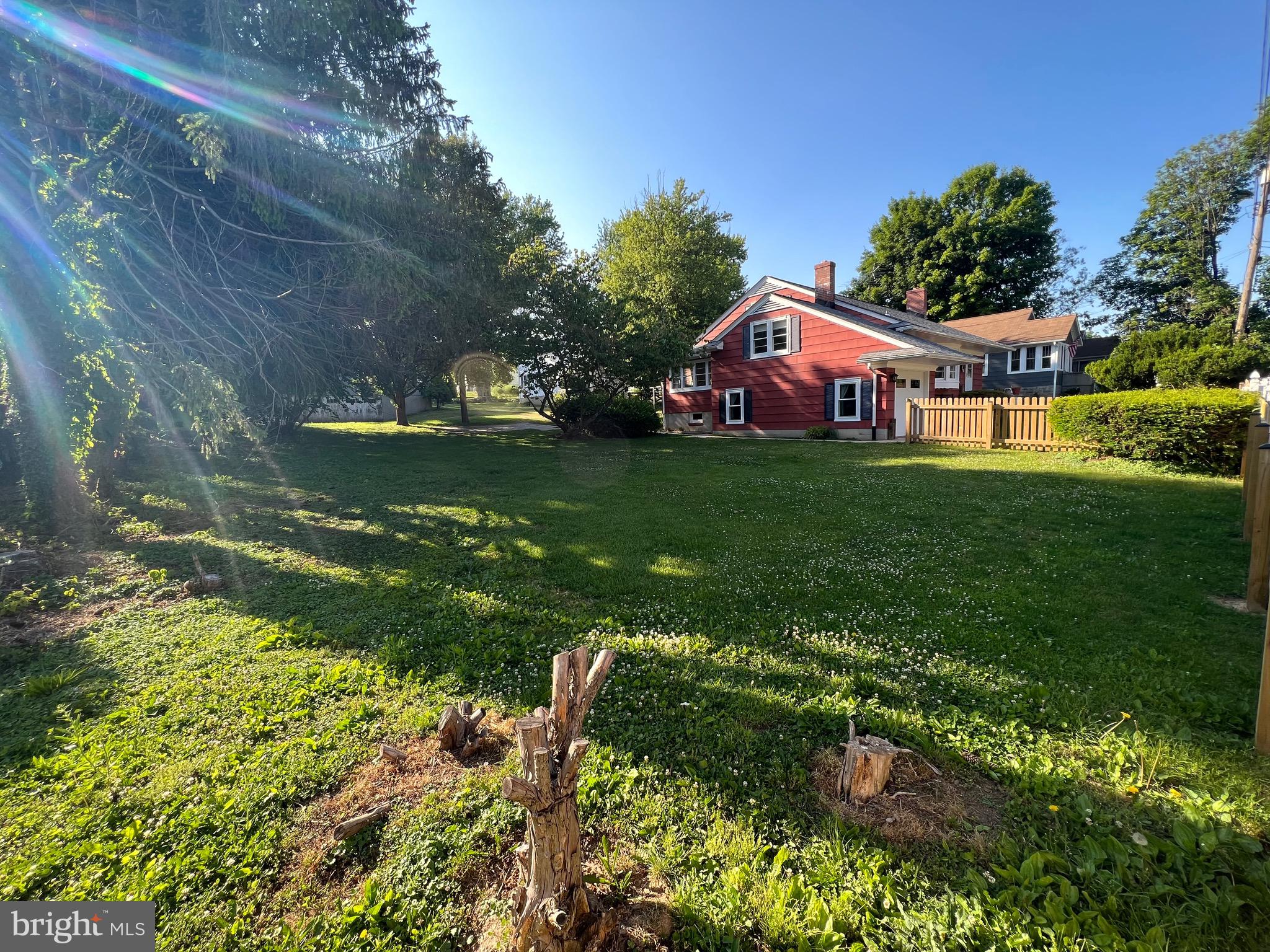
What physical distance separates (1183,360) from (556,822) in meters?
27.4

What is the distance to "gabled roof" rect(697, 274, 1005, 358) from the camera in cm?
1716

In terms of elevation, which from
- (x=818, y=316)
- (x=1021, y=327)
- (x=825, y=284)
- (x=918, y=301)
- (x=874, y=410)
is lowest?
(x=874, y=410)

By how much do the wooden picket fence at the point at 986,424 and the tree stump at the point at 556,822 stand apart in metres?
14.0

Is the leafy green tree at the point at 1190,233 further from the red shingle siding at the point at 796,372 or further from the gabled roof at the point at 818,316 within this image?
the red shingle siding at the point at 796,372

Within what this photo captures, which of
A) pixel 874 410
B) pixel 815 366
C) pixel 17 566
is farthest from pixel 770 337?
pixel 17 566

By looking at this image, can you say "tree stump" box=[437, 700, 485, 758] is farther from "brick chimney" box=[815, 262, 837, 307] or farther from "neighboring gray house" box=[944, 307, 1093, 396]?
"neighboring gray house" box=[944, 307, 1093, 396]

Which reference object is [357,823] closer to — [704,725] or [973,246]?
[704,725]

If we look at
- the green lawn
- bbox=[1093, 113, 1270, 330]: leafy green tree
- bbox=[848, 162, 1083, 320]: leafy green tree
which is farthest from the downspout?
bbox=[1093, 113, 1270, 330]: leafy green tree

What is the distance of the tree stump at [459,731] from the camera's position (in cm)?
255

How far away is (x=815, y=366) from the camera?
18.1 meters

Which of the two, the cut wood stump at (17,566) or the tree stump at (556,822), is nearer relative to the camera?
the tree stump at (556,822)

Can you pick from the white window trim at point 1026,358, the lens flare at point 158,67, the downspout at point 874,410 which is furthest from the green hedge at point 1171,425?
the white window trim at point 1026,358

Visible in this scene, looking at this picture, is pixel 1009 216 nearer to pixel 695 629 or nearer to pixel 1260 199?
pixel 1260 199

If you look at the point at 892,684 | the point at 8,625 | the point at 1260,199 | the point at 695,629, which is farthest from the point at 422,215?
the point at 1260,199
